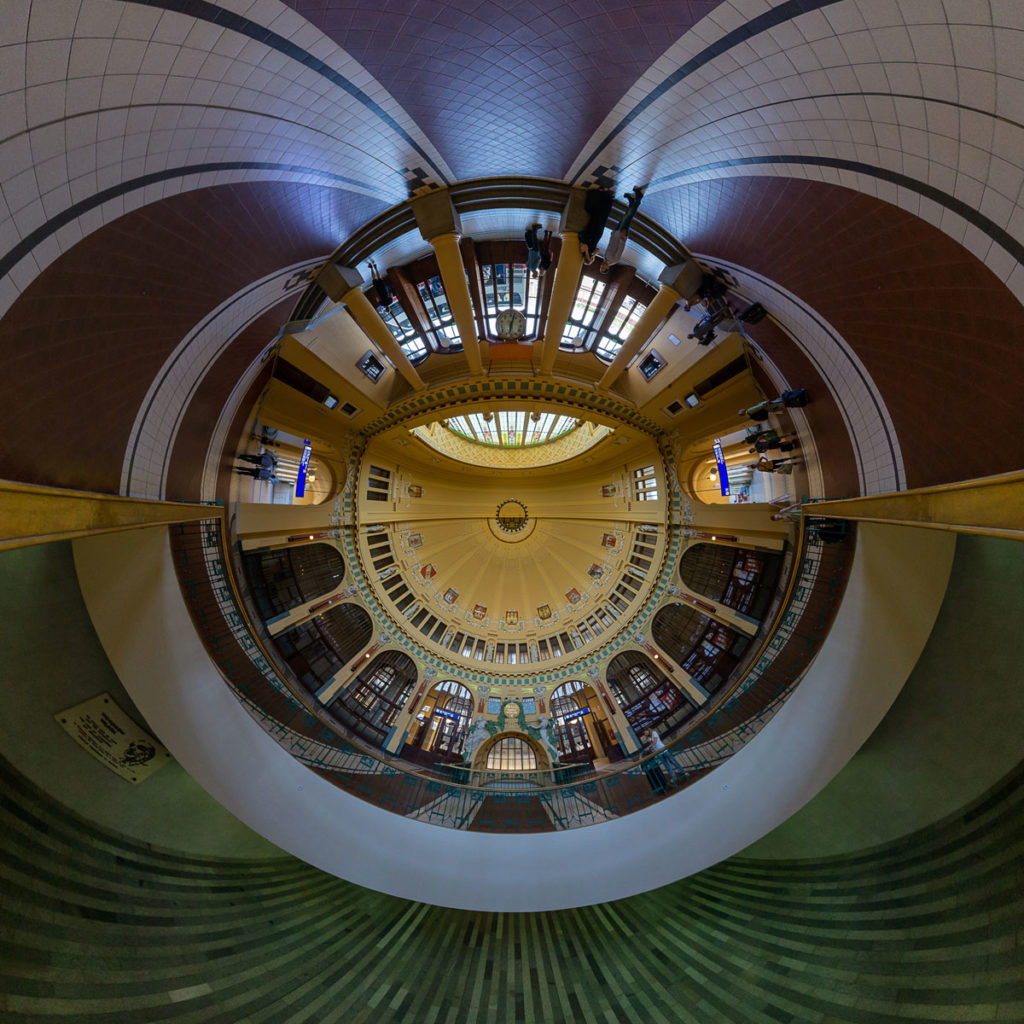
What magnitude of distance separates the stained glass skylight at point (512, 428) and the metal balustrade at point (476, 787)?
1048 cm

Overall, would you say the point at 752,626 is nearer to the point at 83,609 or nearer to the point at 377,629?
the point at 377,629

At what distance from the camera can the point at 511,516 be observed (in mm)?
17938

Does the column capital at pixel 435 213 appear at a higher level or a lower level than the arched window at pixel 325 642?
higher

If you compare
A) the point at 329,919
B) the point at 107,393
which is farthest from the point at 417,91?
the point at 329,919

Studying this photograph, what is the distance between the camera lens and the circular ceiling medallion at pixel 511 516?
17812 millimetres

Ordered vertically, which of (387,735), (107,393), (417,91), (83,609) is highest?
(417,91)

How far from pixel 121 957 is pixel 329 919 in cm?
263

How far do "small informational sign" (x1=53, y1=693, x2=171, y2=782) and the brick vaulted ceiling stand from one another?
11.9 feet

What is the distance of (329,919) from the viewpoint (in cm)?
616

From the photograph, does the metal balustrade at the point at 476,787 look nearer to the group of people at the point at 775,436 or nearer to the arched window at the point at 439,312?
the group of people at the point at 775,436

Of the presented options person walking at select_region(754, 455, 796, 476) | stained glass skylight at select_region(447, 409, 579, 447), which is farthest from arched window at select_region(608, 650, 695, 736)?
stained glass skylight at select_region(447, 409, 579, 447)

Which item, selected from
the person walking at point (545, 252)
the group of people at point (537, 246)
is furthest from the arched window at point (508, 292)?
the person walking at point (545, 252)

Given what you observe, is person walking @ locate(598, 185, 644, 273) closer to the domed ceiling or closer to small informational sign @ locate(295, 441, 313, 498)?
the domed ceiling

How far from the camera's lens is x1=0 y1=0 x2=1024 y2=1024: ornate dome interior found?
8.81ft
